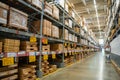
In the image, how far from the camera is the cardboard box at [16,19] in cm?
325

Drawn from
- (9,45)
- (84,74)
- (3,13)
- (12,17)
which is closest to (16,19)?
(12,17)

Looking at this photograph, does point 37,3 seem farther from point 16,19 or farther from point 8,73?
point 8,73

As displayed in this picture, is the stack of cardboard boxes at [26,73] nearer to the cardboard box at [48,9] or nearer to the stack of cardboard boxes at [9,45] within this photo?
the stack of cardboard boxes at [9,45]

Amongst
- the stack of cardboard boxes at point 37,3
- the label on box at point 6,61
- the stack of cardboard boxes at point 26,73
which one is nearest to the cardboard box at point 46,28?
the stack of cardboard boxes at point 37,3

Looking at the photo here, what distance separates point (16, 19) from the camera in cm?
343

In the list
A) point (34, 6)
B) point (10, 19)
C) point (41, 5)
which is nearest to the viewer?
point (10, 19)

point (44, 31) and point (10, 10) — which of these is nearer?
point (10, 10)

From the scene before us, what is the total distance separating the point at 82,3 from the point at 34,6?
12.8 m

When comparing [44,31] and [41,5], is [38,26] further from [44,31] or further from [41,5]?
[41,5]

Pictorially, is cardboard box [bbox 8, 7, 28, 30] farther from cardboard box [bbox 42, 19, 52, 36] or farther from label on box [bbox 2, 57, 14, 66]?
cardboard box [bbox 42, 19, 52, 36]

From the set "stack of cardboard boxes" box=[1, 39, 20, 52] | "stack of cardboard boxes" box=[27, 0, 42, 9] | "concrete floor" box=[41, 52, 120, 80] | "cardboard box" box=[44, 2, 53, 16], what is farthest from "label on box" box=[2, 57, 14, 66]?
"cardboard box" box=[44, 2, 53, 16]

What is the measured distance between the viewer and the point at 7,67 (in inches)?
129

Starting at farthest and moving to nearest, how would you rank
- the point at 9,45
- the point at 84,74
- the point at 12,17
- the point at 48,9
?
the point at 84,74 → the point at 48,9 → the point at 12,17 → the point at 9,45

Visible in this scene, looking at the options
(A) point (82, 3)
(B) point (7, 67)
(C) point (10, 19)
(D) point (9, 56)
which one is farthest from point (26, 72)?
(A) point (82, 3)
